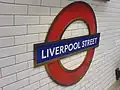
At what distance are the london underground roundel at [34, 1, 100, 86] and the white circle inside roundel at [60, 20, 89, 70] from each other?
4 cm

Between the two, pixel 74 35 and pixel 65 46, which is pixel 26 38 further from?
pixel 74 35

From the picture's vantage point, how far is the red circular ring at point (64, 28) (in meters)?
1.72

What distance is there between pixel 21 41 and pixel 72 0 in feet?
2.53

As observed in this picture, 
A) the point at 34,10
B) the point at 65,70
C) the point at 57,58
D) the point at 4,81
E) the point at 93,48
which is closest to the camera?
the point at 4,81

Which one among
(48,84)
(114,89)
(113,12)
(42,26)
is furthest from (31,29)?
(114,89)

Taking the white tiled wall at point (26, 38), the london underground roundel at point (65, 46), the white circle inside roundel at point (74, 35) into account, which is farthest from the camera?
the white circle inside roundel at point (74, 35)

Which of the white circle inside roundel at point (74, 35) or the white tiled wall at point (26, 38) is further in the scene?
the white circle inside roundel at point (74, 35)

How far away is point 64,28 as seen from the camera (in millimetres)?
1824

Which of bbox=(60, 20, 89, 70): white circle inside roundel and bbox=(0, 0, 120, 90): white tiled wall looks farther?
bbox=(60, 20, 89, 70): white circle inside roundel

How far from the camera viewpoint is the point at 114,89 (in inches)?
129

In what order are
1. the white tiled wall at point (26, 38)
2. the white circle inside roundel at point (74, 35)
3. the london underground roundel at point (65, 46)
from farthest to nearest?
the white circle inside roundel at point (74, 35), the london underground roundel at point (65, 46), the white tiled wall at point (26, 38)

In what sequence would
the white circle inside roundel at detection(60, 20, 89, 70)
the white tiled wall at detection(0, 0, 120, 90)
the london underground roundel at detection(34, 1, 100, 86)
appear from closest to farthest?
1. the white tiled wall at detection(0, 0, 120, 90)
2. the london underground roundel at detection(34, 1, 100, 86)
3. the white circle inside roundel at detection(60, 20, 89, 70)

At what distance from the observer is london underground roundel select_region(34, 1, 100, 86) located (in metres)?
1.65

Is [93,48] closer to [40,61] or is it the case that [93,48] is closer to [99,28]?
[99,28]
